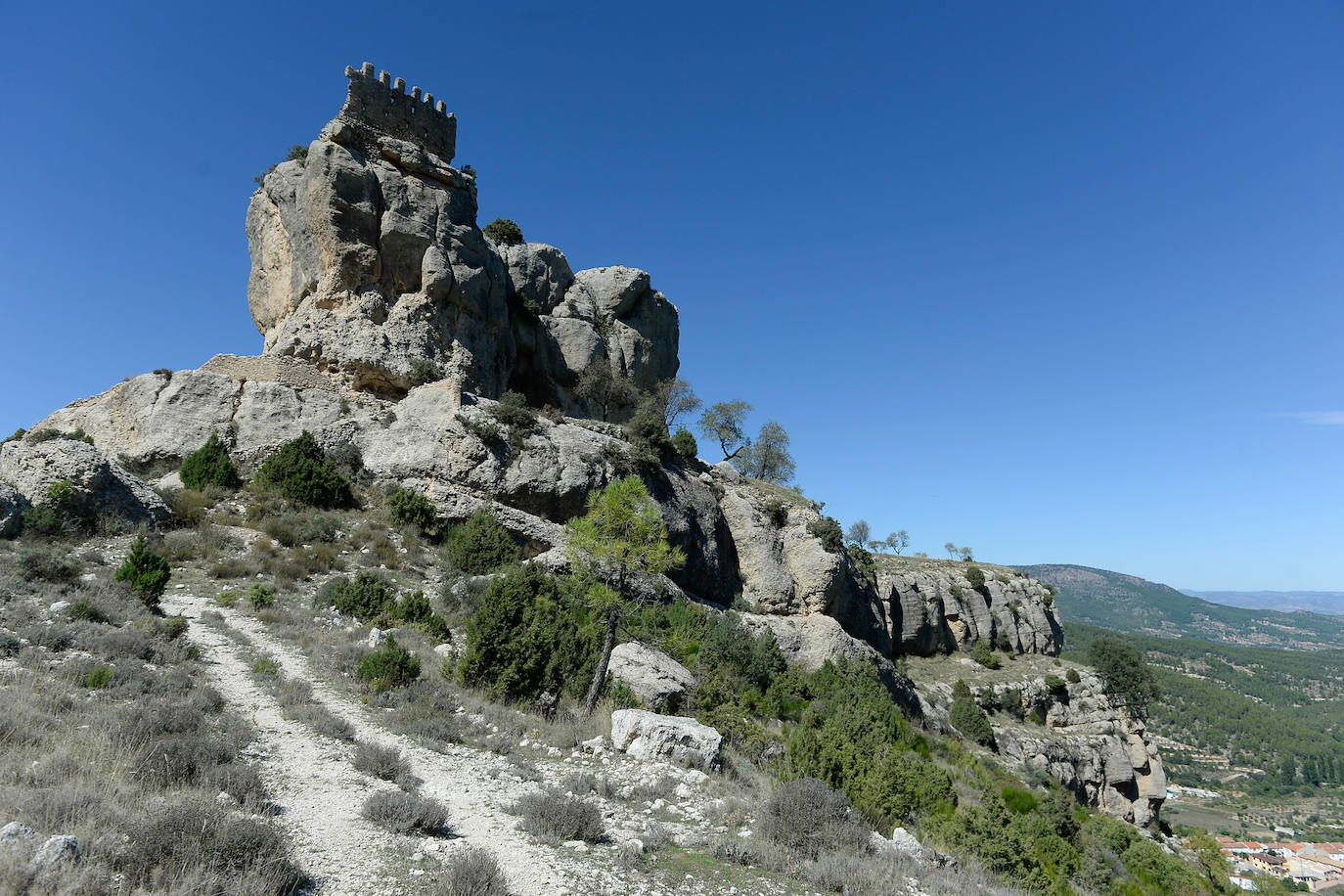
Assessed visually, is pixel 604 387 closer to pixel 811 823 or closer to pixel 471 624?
pixel 471 624

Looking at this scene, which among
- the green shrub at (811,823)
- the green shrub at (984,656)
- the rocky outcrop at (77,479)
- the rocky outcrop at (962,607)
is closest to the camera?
the green shrub at (811,823)

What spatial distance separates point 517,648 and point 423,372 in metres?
19.1

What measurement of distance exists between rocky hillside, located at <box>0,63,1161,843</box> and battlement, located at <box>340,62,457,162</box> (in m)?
0.12

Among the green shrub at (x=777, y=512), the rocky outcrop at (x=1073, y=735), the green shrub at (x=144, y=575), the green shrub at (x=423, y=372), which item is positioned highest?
the green shrub at (x=423, y=372)

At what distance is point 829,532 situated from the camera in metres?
29.8

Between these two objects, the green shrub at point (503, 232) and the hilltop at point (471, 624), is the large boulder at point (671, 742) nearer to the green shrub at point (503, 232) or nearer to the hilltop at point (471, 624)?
the hilltop at point (471, 624)

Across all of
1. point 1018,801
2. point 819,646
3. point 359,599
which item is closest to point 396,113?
point 359,599

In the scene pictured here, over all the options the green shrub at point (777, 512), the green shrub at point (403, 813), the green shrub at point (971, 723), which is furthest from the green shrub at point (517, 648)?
the green shrub at point (971, 723)

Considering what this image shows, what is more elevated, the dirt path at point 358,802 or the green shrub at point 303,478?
the green shrub at point 303,478

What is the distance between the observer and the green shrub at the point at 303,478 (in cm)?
2189

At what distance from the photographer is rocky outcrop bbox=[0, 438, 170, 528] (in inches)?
639

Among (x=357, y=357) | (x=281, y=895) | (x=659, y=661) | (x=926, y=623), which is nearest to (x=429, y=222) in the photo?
(x=357, y=357)

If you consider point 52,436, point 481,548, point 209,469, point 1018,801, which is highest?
point 52,436

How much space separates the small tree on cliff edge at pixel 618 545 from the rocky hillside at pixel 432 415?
29.9 ft
